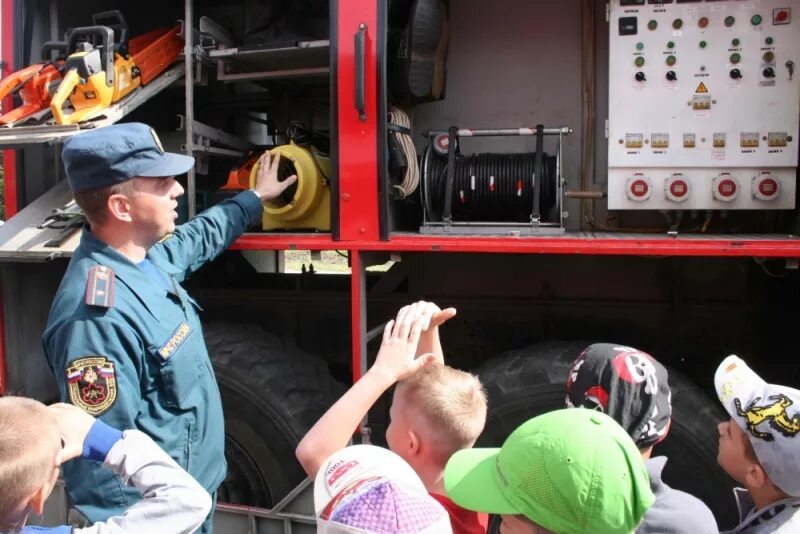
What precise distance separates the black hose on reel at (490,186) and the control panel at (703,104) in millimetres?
331

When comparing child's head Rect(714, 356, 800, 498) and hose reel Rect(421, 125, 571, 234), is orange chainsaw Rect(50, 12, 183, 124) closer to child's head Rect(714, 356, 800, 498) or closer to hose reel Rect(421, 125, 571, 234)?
hose reel Rect(421, 125, 571, 234)

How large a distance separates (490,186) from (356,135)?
75cm

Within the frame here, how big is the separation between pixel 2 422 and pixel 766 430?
173cm

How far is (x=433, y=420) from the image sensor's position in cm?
160

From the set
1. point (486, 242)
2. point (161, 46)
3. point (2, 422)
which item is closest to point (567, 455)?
point (2, 422)

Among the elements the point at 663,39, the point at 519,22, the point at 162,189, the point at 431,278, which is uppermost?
the point at 519,22

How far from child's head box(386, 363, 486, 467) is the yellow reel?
183cm

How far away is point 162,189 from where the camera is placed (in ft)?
7.57

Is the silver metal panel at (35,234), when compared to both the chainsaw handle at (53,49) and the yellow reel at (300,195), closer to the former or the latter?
the chainsaw handle at (53,49)

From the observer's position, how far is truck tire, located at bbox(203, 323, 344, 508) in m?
3.20

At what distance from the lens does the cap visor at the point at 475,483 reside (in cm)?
131

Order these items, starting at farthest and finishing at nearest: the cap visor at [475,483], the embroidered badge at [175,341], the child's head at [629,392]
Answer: the embroidered badge at [175,341] < the child's head at [629,392] < the cap visor at [475,483]

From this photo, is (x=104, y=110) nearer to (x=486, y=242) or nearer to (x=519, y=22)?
(x=486, y=242)

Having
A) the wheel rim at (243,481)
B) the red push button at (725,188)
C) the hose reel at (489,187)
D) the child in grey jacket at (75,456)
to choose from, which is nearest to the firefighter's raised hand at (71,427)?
the child in grey jacket at (75,456)
